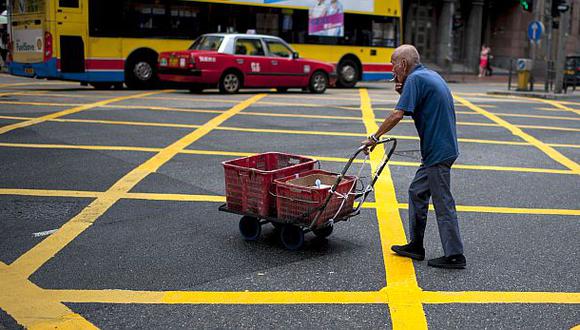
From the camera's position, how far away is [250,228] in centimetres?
591

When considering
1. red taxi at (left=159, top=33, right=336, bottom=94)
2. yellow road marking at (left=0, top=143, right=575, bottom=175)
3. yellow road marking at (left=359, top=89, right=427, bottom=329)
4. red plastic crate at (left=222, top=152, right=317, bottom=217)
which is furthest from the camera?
red taxi at (left=159, top=33, right=336, bottom=94)

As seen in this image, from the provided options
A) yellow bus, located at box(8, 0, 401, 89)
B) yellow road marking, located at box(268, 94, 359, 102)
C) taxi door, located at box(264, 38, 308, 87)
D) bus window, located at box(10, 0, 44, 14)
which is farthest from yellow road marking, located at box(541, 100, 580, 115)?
bus window, located at box(10, 0, 44, 14)

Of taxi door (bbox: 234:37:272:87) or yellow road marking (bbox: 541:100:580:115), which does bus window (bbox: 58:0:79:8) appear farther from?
yellow road marking (bbox: 541:100:580:115)

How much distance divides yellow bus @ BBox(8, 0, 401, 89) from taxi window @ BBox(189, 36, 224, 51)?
1414mm

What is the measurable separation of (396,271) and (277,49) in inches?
594

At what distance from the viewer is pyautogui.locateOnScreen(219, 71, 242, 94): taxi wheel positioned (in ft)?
61.8

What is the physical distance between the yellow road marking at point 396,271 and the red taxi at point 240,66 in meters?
10.5

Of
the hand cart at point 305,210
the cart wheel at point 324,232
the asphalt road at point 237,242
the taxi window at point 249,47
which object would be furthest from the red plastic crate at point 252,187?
the taxi window at point 249,47

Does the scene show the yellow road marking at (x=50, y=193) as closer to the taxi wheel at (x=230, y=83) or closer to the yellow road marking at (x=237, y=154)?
the yellow road marking at (x=237, y=154)

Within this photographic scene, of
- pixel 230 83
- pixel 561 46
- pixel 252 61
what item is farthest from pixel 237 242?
pixel 561 46

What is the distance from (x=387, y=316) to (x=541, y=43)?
41641mm

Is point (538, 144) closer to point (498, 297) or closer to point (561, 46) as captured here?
point (498, 297)

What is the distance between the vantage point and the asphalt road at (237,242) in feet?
14.4

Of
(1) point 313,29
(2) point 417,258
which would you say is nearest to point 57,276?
(2) point 417,258
